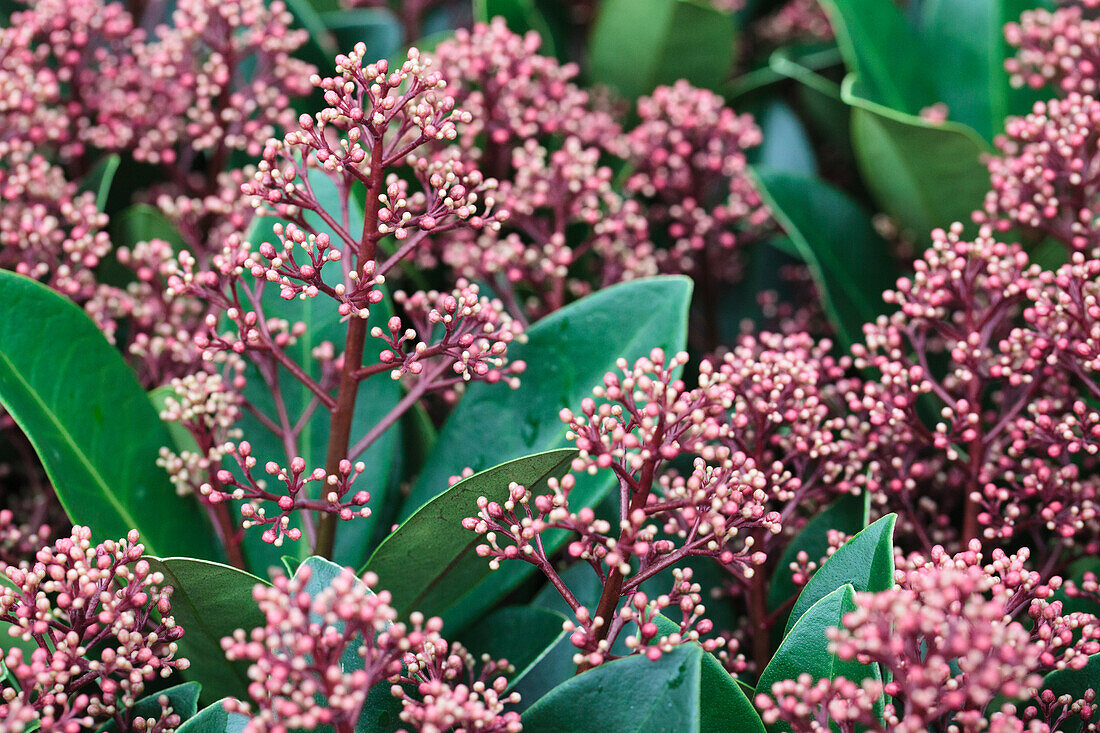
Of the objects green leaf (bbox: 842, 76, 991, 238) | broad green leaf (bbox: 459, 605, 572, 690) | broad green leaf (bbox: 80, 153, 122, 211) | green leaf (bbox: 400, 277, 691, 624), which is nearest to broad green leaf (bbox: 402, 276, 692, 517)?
green leaf (bbox: 400, 277, 691, 624)

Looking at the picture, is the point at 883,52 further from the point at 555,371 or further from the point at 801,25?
the point at 555,371

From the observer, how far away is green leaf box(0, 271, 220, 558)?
1.56 meters

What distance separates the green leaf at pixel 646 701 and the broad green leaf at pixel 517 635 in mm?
211

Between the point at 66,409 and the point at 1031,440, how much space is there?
165 cm

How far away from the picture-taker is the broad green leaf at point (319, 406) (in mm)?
1825

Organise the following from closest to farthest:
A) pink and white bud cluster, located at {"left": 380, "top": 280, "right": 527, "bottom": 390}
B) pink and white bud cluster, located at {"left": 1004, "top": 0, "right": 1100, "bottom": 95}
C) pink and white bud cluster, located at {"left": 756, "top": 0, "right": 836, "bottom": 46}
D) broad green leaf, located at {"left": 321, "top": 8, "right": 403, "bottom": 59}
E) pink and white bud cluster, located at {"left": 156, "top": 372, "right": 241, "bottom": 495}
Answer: pink and white bud cluster, located at {"left": 380, "top": 280, "right": 527, "bottom": 390}
pink and white bud cluster, located at {"left": 156, "top": 372, "right": 241, "bottom": 495}
pink and white bud cluster, located at {"left": 1004, "top": 0, "right": 1100, "bottom": 95}
broad green leaf, located at {"left": 321, "top": 8, "right": 403, "bottom": 59}
pink and white bud cluster, located at {"left": 756, "top": 0, "right": 836, "bottom": 46}

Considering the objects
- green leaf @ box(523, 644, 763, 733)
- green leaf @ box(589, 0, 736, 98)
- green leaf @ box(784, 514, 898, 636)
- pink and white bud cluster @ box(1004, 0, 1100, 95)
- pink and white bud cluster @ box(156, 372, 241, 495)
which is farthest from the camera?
green leaf @ box(589, 0, 736, 98)

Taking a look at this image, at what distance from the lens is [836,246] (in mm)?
2244

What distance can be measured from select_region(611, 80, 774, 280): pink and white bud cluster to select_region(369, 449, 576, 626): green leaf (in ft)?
2.99

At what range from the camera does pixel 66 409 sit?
1619mm

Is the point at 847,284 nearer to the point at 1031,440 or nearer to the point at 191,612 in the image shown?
the point at 1031,440

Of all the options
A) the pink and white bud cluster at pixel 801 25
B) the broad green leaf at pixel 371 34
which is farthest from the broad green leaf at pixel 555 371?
the pink and white bud cluster at pixel 801 25

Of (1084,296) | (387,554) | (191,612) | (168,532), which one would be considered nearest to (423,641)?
(387,554)

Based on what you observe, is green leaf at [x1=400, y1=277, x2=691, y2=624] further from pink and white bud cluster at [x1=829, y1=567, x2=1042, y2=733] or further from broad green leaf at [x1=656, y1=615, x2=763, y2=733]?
pink and white bud cluster at [x1=829, y1=567, x2=1042, y2=733]
